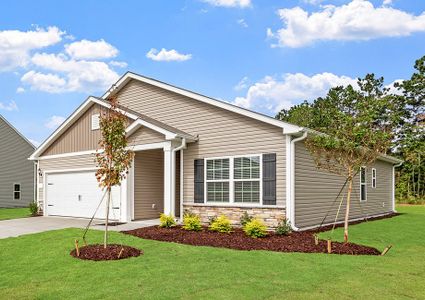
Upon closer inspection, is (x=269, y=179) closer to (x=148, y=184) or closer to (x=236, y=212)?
(x=236, y=212)

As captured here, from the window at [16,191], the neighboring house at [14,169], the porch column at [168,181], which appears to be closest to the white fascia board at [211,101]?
the porch column at [168,181]

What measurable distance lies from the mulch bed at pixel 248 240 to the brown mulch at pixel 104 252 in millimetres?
1810

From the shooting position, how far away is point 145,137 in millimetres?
15062

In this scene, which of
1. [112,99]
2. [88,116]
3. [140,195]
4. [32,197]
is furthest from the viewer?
[32,197]

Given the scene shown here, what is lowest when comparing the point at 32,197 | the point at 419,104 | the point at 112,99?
the point at 32,197

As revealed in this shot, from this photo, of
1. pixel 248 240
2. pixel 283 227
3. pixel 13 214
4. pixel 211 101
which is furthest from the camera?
pixel 13 214

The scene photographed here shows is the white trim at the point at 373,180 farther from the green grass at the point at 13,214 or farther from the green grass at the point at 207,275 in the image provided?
the green grass at the point at 13,214

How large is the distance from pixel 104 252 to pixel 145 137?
257 inches

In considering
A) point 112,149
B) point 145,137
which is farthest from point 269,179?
point 112,149

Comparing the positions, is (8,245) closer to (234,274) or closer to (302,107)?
(234,274)

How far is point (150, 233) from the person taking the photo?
40.1 feet

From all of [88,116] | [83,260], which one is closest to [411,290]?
[83,260]

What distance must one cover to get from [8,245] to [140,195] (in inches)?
233

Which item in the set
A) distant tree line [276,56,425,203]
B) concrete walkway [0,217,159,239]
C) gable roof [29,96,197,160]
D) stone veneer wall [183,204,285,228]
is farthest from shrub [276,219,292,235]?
distant tree line [276,56,425,203]
